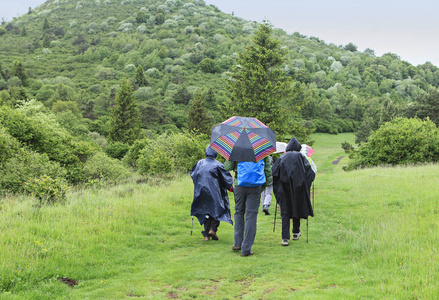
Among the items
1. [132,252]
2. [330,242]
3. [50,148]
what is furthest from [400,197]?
[50,148]

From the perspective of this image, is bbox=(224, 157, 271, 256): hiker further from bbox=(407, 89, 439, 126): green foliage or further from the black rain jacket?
bbox=(407, 89, 439, 126): green foliage

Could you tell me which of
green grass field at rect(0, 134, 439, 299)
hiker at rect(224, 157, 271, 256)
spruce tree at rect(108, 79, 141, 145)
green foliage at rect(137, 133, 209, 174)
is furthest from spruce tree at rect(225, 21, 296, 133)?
spruce tree at rect(108, 79, 141, 145)

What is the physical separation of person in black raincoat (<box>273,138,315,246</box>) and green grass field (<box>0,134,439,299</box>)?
0.69 meters

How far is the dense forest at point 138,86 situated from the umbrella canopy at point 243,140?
11530mm

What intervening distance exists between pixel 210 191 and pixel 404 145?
86.9 ft

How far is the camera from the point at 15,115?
61.8ft

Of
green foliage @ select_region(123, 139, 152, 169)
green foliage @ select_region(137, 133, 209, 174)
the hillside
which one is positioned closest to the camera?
green foliage @ select_region(137, 133, 209, 174)

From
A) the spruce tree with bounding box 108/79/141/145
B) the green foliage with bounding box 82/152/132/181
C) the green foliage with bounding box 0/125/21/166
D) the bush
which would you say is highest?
the spruce tree with bounding box 108/79/141/145

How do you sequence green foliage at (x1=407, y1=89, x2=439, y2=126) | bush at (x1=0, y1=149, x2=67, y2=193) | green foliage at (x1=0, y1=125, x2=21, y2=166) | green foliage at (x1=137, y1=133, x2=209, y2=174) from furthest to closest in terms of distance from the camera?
green foliage at (x1=407, y1=89, x2=439, y2=126)
green foliage at (x1=137, y1=133, x2=209, y2=174)
green foliage at (x1=0, y1=125, x2=21, y2=166)
bush at (x1=0, y1=149, x2=67, y2=193)

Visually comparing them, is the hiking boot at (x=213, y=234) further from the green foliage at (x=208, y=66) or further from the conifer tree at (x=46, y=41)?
the conifer tree at (x=46, y=41)

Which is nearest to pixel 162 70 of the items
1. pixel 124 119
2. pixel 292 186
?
pixel 124 119

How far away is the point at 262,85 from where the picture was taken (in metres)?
25.6

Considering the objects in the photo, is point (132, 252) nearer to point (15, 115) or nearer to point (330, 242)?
point (330, 242)

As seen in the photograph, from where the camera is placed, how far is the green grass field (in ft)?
16.2
